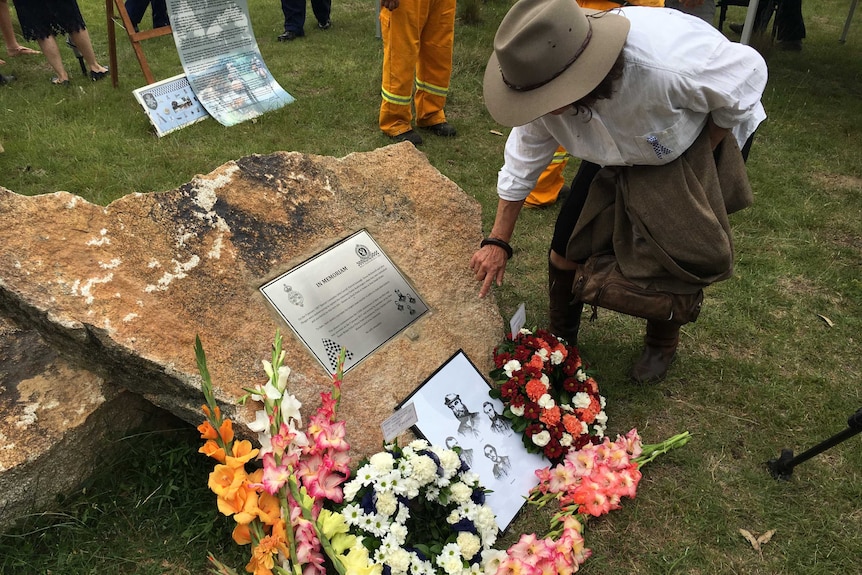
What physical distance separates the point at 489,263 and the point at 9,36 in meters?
5.70

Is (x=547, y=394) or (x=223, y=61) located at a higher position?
(x=547, y=394)

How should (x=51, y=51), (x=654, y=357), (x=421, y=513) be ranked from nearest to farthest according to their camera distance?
(x=421, y=513), (x=654, y=357), (x=51, y=51)

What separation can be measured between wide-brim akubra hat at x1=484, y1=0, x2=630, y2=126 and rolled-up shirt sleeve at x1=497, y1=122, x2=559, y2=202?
352 mm

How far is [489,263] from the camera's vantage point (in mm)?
2322

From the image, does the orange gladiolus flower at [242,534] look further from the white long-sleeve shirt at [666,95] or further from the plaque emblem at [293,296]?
the white long-sleeve shirt at [666,95]

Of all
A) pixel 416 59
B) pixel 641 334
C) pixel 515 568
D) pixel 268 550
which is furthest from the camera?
pixel 416 59

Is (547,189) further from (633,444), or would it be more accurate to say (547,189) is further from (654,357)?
(633,444)

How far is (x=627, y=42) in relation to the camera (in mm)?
1675

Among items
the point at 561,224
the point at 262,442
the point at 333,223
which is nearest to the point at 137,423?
the point at 262,442

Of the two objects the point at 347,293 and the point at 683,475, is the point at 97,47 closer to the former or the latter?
the point at 347,293

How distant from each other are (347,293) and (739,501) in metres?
1.59

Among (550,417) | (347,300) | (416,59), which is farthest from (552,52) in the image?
(416,59)

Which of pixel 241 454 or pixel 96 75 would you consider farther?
pixel 96 75

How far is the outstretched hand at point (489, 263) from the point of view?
231 cm
